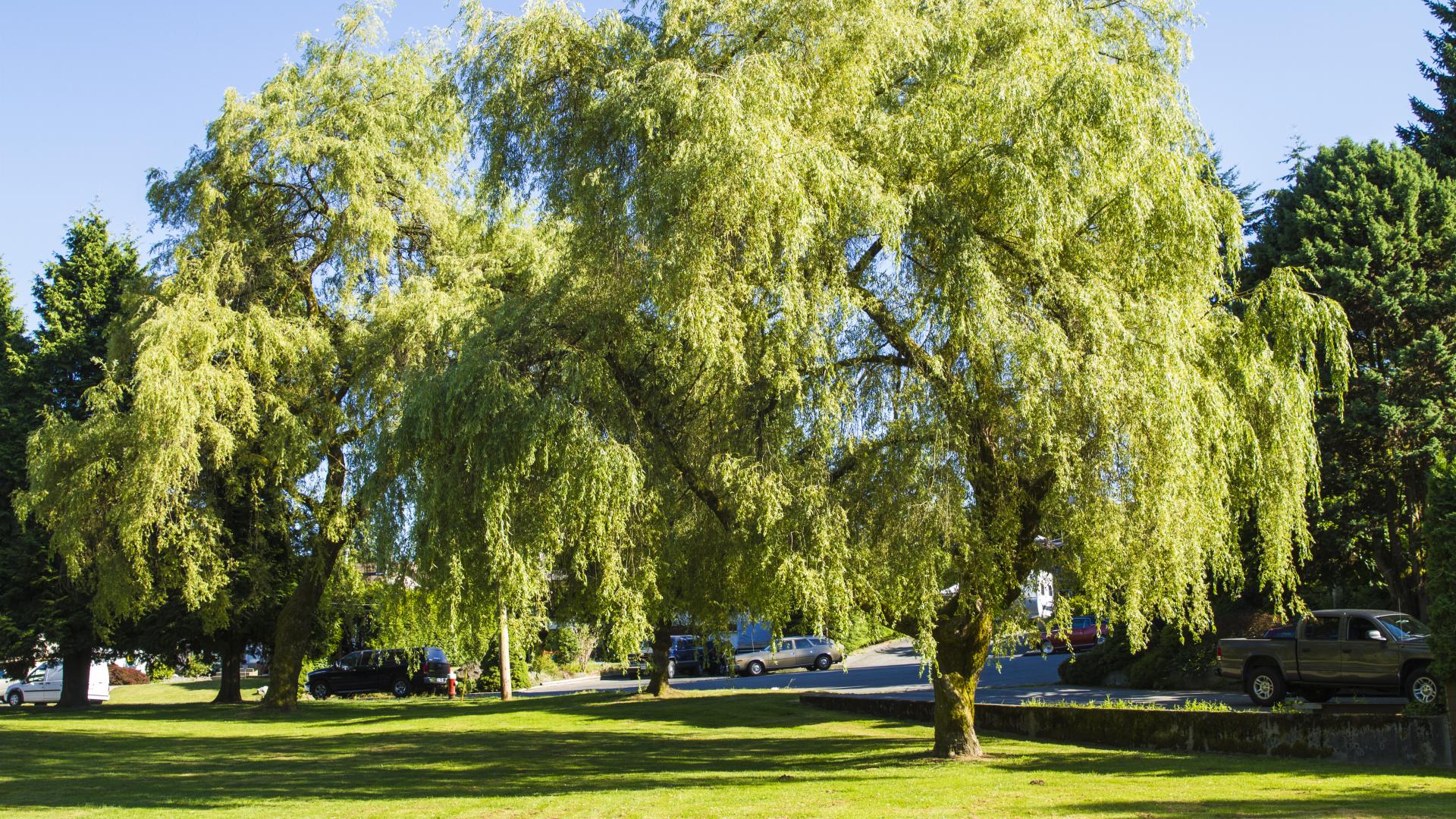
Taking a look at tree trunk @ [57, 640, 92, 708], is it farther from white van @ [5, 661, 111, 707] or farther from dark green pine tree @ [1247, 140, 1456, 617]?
dark green pine tree @ [1247, 140, 1456, 617]

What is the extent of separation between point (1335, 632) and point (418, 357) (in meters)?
16.5

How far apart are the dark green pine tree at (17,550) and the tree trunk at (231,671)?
192 inches

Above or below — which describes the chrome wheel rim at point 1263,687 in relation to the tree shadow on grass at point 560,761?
above

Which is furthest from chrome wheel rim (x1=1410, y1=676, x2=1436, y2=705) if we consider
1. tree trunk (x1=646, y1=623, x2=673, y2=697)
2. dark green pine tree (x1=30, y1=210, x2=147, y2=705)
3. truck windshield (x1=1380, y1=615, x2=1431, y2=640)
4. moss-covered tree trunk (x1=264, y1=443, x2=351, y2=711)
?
dark green pine tree (x1=30, y1=210, x2=147, y2=705)

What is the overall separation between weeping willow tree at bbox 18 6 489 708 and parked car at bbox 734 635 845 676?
58.7 ft

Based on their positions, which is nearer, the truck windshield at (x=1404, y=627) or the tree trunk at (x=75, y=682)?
the truck windshield at (x=1404, y=627)

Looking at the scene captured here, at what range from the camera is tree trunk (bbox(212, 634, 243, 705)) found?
107 feet

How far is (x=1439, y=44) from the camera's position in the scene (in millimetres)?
29797

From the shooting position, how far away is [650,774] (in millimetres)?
14562

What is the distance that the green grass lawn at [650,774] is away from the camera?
10914 mm

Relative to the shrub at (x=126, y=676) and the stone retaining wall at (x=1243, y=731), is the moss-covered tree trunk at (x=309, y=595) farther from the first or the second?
the shrub at (x=126, y=676)

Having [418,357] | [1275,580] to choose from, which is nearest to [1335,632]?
[1275,580]

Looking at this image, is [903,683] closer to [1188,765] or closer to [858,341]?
[1188,765]

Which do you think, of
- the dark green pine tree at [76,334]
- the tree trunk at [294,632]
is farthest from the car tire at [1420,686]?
the dark green pine tree at [76,334]
